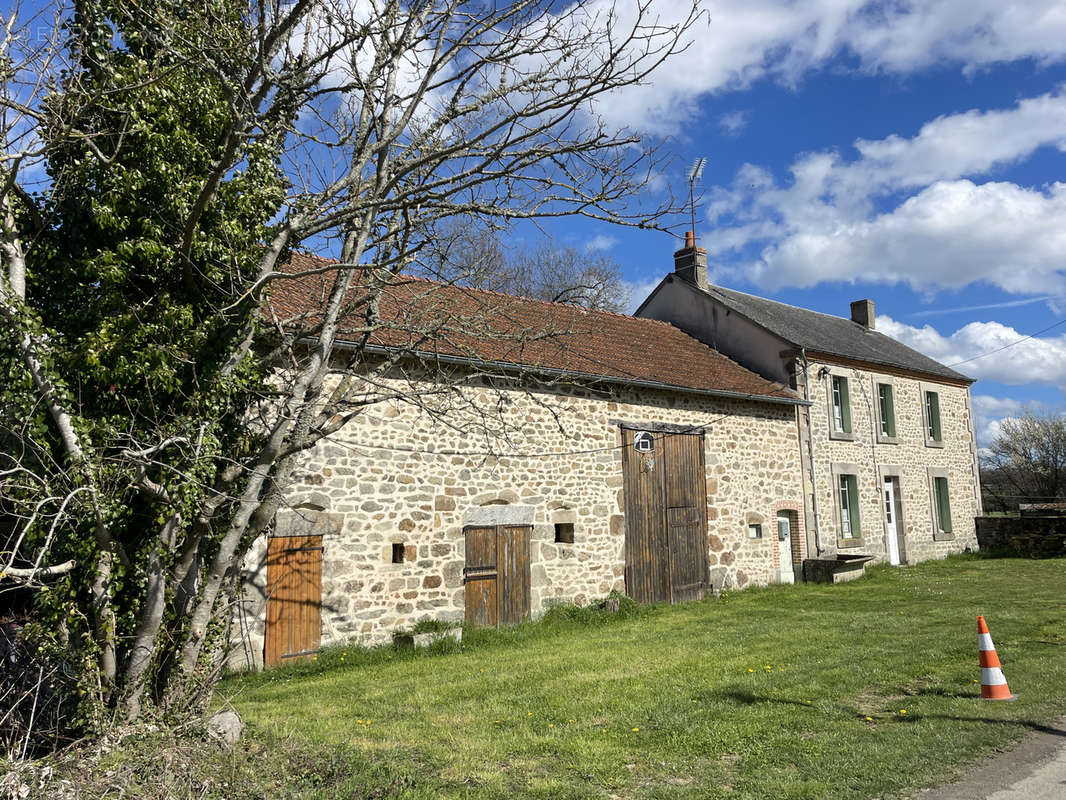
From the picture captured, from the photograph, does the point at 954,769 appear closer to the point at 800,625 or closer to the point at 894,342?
the point at 800,625

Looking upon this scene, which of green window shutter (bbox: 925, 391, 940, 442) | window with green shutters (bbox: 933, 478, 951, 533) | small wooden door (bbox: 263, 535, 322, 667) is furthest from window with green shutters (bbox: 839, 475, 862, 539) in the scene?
small wooden door (bbox: 263, 535, 322, 667)

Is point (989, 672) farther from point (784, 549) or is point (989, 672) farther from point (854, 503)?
point (854, 503)

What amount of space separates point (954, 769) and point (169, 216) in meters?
6.61

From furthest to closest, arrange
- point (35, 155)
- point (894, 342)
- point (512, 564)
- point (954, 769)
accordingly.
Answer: point (894, 342) < point (512, 564) < point (35, 155) < point (954, 769)

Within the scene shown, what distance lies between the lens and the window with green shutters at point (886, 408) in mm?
18281

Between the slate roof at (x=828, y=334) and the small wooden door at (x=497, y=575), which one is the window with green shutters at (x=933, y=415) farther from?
the small wooden door at (x=497, y=575)

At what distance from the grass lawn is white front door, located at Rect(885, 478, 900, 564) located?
706cm

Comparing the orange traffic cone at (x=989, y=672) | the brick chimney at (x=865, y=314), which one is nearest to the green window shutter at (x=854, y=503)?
the brick chimney at (x=865, y=314)

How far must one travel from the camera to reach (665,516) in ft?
41.9

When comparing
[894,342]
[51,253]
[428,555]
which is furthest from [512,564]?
[894,342]

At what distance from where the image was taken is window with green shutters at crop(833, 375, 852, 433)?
55.6 ft

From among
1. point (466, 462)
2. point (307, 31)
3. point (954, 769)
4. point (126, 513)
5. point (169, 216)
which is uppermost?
point (307, 31)

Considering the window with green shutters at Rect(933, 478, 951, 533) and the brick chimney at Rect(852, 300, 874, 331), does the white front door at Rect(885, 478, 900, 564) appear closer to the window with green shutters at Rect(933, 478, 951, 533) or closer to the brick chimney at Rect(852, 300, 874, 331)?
the window with green shutters at Rect(933, 478, 951, 533)

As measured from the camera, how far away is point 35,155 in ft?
16.5
